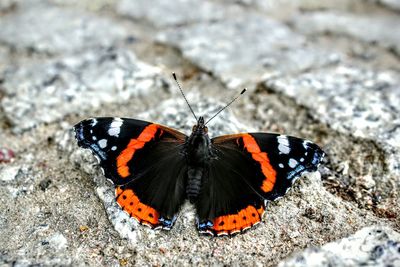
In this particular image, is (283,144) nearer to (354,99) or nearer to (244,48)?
(354,99)

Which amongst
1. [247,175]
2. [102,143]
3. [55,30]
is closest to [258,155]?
[247,175]

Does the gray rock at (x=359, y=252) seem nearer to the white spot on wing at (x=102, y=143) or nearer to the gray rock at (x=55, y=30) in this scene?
the white spot on wing at (x=102, y=143)

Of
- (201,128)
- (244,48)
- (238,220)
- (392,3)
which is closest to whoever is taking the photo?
(238,220)

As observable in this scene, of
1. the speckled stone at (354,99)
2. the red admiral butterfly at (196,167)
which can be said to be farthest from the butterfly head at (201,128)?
the speckled stone at (354,99)

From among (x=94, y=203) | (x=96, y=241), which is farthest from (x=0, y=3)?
(x=96, y=241)

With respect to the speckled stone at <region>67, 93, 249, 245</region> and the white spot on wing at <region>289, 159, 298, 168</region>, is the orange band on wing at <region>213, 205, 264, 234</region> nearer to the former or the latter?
the speckled stone at <region>67, 93, 249, 245</region>

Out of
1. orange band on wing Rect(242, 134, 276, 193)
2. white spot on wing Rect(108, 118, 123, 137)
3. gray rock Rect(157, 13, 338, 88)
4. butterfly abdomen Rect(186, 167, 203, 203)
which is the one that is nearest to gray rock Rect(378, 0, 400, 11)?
gray rock Rect(157, 13, 338, 88)

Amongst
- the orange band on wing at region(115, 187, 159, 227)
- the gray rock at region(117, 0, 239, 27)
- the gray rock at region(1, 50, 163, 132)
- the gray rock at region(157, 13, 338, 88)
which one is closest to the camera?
the orange band on wing at region(115, 187, 159, 227)
